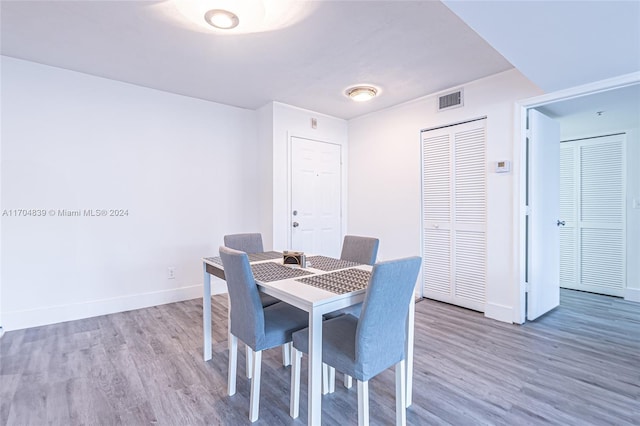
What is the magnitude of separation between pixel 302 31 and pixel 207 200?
2434 mm

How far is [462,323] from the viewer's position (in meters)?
3.05

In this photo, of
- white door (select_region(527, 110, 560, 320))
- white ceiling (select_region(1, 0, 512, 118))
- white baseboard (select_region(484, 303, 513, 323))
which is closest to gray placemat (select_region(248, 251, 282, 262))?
white ceiling (select_region(1, 0, 512, 118))

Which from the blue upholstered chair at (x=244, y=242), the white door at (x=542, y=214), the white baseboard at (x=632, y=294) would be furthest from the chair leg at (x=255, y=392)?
the white baseboard at (x=632, y=294)

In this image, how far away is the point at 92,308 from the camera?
3.25m

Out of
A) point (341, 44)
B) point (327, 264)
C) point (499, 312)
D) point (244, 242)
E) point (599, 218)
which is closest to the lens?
point (327, 264)

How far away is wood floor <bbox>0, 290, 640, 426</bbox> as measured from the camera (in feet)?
5.73

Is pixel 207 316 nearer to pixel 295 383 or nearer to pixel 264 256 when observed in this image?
pixel 264 256

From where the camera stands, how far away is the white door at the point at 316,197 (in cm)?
425

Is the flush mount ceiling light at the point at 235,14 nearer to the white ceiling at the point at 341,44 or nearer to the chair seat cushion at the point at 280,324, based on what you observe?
the white ceiling at the point at 341,44

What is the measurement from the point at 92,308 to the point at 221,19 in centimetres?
308

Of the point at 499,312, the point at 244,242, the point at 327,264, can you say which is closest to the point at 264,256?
the point at 244,242

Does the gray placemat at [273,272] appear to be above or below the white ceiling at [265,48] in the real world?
below

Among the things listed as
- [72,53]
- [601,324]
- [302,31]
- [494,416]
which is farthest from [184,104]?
[601,324]

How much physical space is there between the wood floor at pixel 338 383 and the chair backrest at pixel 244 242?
80 centimetres
